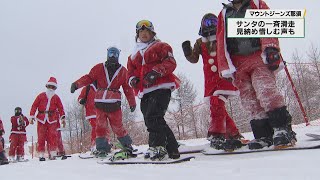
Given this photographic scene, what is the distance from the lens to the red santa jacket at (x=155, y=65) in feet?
Answer: 13.1

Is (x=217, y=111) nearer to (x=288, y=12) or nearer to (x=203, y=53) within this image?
(x=203, y=53)

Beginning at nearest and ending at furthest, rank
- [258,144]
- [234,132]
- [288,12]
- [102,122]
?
1. [258,144]
2. [234,132]
3. [288,12]
4. [102,122]

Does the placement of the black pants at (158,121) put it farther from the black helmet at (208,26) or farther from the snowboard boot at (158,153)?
the black helmet at (208,26)

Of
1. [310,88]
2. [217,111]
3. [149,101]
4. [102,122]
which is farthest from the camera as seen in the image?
[310,88]

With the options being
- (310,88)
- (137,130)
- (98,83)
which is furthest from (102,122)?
(310,88)

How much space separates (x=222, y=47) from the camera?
4074 millimetres

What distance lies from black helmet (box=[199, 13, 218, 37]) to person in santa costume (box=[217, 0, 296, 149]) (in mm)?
519

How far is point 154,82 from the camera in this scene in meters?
3.99

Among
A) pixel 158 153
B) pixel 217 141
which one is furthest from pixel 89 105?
pixel 158 153

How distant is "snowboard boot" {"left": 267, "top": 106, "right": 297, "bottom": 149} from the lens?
342 centimetres

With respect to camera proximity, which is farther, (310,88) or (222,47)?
(310,88)

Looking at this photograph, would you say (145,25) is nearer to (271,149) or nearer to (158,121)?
(158,121)

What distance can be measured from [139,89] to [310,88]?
1506 inches

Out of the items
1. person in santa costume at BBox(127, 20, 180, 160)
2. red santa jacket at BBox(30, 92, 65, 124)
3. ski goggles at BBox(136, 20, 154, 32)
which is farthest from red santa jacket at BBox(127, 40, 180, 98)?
red santa jacket at BBox(30, 92, 65, 124)
